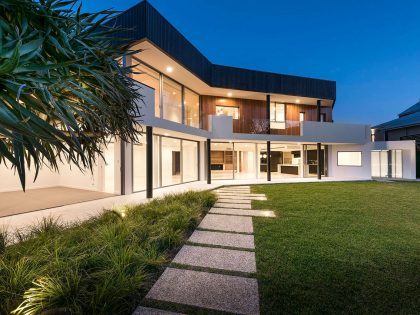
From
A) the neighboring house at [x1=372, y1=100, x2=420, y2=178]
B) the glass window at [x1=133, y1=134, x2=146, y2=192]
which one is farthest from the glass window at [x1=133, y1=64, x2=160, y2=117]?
the neighboring house at [x1=372, y1=100, x2=420, y2=178]

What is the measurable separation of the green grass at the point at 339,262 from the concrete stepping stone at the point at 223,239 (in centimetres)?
22

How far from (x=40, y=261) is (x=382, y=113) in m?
133

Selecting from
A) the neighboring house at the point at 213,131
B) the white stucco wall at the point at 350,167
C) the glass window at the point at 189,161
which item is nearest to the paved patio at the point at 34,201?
the neighboring house at the point at 213,131

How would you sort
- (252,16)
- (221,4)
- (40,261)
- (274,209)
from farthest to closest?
(221,4), (252,16), (274,209), (40,261)

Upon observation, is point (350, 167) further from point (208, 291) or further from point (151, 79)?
point (208, 291)

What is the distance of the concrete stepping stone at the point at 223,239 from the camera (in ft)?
14.7

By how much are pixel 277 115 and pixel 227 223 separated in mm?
14654

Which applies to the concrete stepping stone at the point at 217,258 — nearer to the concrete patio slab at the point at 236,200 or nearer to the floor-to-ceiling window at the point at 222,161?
the concrete patio slab at the point at 236,200

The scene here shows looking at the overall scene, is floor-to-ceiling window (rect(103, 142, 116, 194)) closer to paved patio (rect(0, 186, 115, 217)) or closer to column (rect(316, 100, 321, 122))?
paved patio (rect(0, 186, 115, 217))

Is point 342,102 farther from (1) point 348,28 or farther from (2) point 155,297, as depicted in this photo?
(2) point 155,297

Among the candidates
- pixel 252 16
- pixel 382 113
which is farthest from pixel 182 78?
pixel 382 113

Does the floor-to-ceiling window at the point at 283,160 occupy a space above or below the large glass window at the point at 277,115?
below

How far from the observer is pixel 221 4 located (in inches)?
3199

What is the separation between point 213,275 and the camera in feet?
10.8
